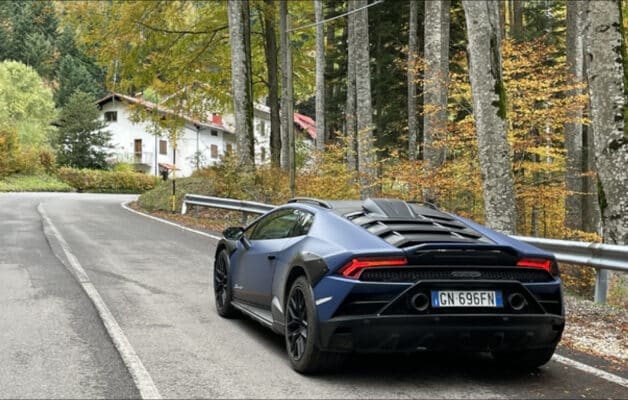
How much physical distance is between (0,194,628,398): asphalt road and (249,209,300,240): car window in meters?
0.97

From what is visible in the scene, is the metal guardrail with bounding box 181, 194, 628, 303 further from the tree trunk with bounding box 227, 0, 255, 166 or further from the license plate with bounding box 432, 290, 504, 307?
the tree trunk with bounding box 227, 0, 255, 166

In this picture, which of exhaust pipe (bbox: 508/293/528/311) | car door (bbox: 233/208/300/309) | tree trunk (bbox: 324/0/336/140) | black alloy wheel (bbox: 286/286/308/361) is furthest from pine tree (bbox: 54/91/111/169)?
exhaust pipe (bbox: 508/293/528/311)

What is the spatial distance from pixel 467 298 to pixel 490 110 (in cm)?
651

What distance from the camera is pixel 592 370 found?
5211mm

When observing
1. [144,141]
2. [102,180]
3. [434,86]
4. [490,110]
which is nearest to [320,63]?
[434,86]

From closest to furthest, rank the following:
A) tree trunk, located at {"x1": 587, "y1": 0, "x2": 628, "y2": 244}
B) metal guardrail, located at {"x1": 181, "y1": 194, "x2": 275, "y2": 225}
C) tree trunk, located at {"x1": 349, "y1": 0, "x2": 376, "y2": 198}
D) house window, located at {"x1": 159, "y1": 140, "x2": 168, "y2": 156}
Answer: tree trunk, located at {"x1": 587, "y1": 0, "x2": 628, "y2": 244}
metal guardrail, located at {"x1": 181, "y1": 194, "x2": 275, "y2": 225}
tree trunk, located at {"x1": 349, "y1": 0, "x2": 376, "y2": 198}
house window, located at {"x1": 159, "y1": 140, "x2": 168, "y2": 156}

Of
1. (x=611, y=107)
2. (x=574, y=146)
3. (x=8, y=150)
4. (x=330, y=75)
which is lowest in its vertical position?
(x=574, y=146)

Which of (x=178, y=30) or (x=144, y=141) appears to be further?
(x=144, y=141)

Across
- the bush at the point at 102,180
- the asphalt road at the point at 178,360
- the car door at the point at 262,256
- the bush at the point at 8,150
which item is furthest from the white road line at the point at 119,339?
the bush at the point at 102,180

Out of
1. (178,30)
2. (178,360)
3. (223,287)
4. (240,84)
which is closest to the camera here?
(178,360)

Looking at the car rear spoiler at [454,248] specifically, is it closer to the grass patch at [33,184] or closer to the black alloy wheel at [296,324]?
the black alloy wheel at [296,324]

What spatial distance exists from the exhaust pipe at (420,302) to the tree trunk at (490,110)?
6421 millimetres

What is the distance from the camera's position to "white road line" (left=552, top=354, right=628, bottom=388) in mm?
4907

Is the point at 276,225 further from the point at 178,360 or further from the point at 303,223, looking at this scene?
the point at 178,360
